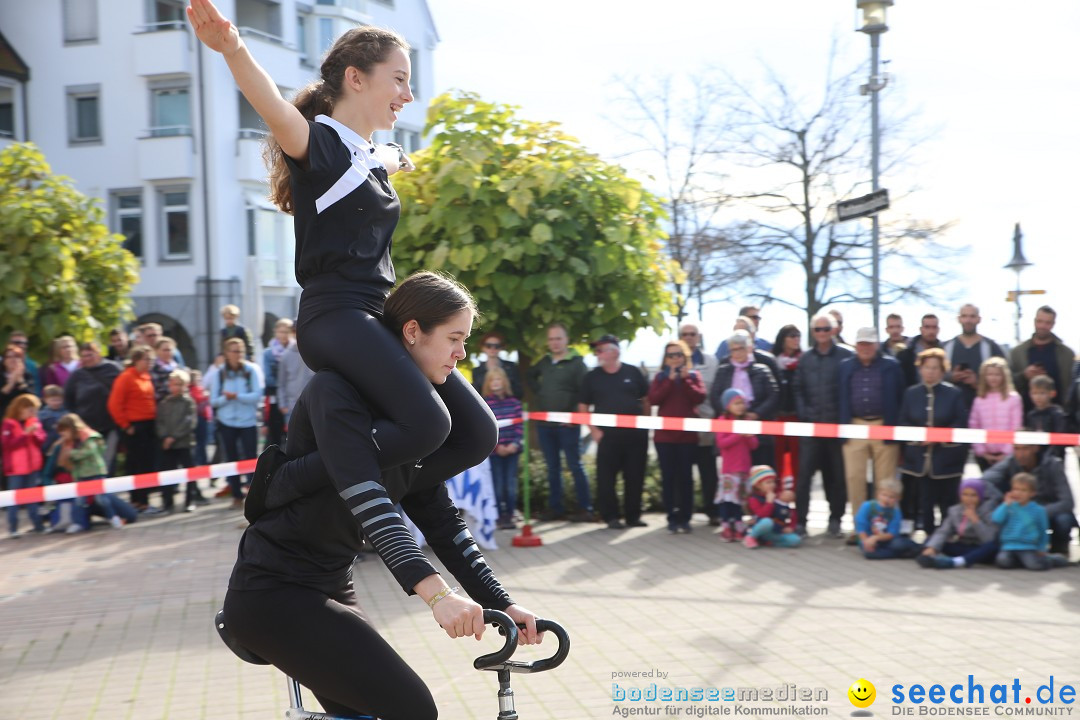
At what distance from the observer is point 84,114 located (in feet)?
107

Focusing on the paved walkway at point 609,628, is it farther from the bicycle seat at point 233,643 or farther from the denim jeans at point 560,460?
the bicycle seat at point 233,643

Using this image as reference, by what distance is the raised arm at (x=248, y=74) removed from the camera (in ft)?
8.91

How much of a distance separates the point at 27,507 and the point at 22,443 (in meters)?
1.51

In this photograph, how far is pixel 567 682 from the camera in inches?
224

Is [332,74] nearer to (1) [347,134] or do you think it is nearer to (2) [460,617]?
(1) [347,134]

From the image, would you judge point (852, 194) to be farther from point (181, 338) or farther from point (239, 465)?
point (181, 338)

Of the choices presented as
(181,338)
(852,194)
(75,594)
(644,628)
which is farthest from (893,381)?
(181,338)

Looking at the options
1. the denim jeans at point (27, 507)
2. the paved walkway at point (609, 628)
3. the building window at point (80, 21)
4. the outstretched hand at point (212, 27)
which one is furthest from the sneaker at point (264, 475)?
the building window at point (80, 21)

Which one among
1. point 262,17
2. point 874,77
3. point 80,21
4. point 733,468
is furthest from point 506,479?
point 80,21

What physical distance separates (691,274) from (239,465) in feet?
47.9

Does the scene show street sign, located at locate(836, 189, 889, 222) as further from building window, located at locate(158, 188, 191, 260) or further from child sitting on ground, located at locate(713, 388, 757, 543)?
building window, located at locate(158, 188, 191, 260)

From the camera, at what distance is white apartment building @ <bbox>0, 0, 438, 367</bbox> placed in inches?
1245

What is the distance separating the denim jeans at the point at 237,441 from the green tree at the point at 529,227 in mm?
3277

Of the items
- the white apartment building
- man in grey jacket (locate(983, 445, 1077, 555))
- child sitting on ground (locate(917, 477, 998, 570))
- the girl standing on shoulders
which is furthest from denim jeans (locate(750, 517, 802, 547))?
the white apartment building
